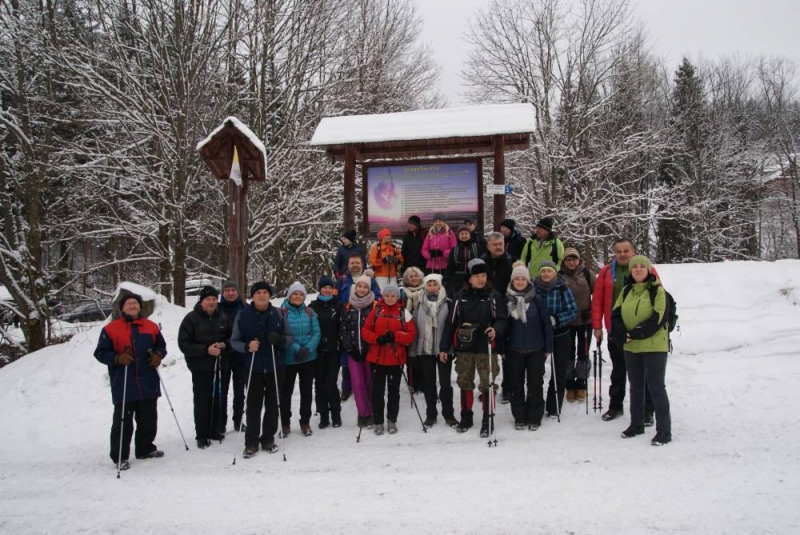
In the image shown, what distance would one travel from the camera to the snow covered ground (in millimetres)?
3709

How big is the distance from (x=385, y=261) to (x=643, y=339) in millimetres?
3871

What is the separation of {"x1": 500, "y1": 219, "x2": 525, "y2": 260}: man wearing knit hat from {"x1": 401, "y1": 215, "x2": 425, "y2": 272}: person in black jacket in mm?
1339

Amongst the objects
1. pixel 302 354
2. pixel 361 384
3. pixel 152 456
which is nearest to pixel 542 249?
pixel 361 384

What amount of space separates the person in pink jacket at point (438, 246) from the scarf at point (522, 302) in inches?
80.0

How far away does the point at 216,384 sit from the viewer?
5.94m

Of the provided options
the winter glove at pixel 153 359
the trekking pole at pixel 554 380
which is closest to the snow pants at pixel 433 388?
the trekking pole at pixel 554 380

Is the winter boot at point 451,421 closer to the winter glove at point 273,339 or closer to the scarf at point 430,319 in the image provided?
the scarf at point 430,319

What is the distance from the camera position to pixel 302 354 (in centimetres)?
570

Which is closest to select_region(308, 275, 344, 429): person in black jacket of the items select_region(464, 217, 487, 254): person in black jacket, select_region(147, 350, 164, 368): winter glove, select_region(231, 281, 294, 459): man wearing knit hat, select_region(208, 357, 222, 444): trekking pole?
select_region(231, 281, 294, 459): man wearing knit hat

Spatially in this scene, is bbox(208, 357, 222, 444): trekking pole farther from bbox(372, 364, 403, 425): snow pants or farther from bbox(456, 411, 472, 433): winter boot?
bbox(456, 411, 472, 433): winter boot

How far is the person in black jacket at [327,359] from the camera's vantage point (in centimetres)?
607

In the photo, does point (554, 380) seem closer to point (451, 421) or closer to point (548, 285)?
point (548, 285)

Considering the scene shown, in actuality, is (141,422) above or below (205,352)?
below

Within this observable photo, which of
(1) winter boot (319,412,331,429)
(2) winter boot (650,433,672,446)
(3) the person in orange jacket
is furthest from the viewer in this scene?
(3) the person in orange jacket
